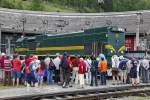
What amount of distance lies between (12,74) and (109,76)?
8291 mm

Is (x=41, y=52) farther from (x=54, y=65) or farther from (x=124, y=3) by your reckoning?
(x=124, y=3)

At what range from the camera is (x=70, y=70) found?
25.2 m

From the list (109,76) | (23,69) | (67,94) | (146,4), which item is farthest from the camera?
(146,4)

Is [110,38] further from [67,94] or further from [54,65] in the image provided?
[67,94]

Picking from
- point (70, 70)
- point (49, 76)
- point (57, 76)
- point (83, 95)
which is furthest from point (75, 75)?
point (83, 95)

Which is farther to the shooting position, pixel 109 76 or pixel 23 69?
pixel 109 76

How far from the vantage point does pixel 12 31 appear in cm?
5891

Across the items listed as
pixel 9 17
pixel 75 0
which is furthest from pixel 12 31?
pixel 75 0

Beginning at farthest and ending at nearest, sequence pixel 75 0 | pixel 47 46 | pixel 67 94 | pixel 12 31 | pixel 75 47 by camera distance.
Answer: pixel 75 0, pixel 12 31, pixel 47 46, pixel 75 47, pixel 67 94

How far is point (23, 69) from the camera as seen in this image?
2544 centimetres

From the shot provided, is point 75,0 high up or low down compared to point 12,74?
up

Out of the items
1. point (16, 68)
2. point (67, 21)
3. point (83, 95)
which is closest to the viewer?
point (83, 95)

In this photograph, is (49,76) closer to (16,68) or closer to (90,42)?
(16,68)

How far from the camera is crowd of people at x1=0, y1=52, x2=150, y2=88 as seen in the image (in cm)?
2459
